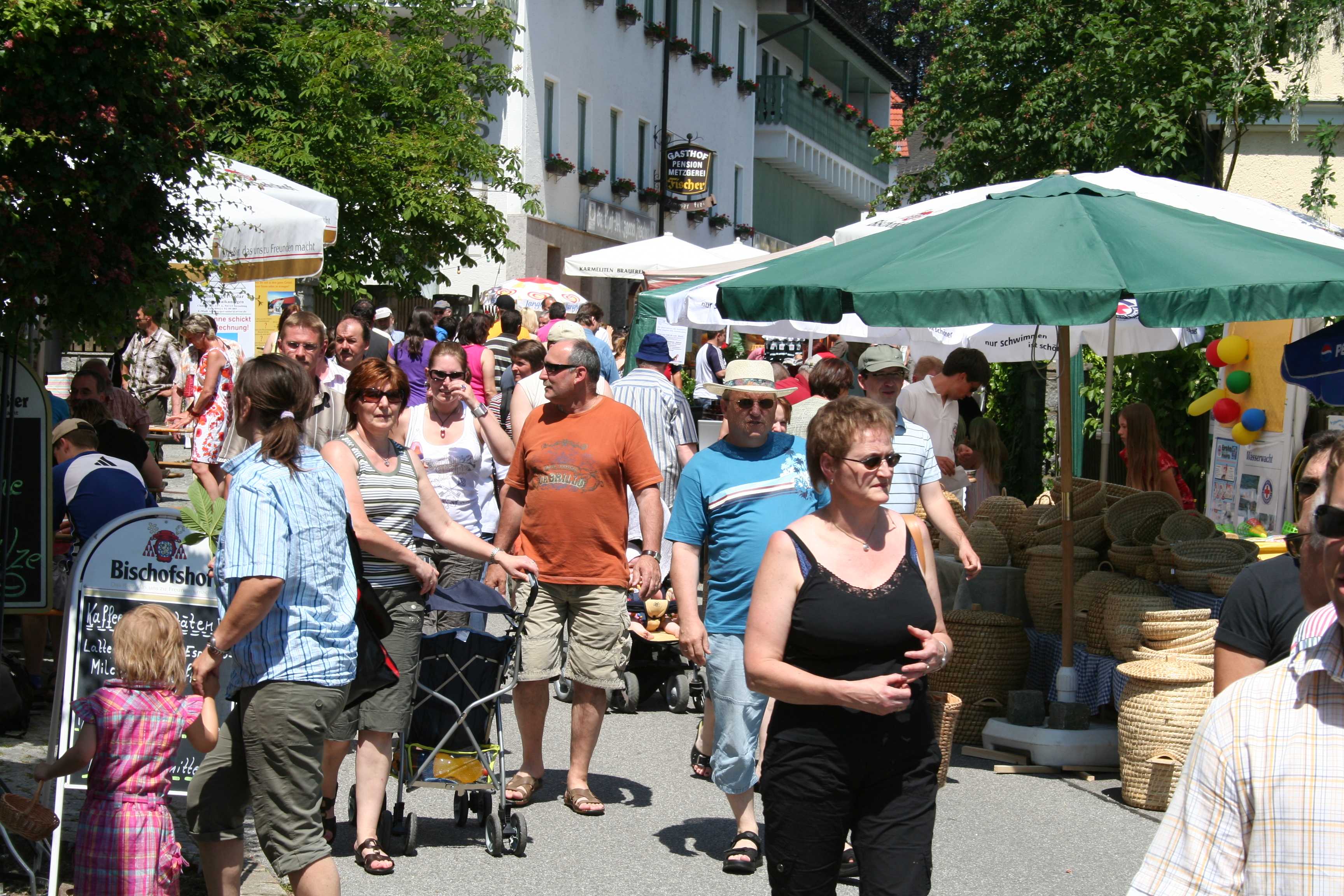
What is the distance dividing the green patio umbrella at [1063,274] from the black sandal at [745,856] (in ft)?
7.58

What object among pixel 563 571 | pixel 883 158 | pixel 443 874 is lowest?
pixel 443 874

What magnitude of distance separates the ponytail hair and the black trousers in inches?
64.7

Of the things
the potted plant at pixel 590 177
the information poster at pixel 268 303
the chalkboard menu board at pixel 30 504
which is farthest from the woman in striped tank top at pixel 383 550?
the potted plant at pixel 590 177

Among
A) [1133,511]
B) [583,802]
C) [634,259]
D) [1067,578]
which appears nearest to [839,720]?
[583,802]

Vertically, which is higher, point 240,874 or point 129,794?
point 129,794

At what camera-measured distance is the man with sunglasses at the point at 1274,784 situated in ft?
7.23

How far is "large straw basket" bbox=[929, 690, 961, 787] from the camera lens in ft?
22.8

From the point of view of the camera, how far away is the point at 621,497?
22.0 ft

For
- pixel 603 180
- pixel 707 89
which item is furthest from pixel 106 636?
pixel 707 89

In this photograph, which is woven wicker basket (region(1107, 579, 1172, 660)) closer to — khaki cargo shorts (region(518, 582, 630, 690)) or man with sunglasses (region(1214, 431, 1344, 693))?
khaki cargo shorts (region(518, 582, 630, 690))

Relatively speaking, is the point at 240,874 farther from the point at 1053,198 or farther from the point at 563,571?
the point at 1053,198

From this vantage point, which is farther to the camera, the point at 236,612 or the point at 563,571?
the point at 563,571

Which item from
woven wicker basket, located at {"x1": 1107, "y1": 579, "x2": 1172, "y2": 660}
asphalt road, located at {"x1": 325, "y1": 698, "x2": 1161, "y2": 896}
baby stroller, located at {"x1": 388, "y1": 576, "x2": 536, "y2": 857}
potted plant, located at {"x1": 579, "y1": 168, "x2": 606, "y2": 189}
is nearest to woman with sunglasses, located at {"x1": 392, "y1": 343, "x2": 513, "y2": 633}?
asphalt road, located at {"x1": 325, "y1": 698, "x2": 1161, "y2": 896}

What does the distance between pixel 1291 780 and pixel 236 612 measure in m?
2.94
